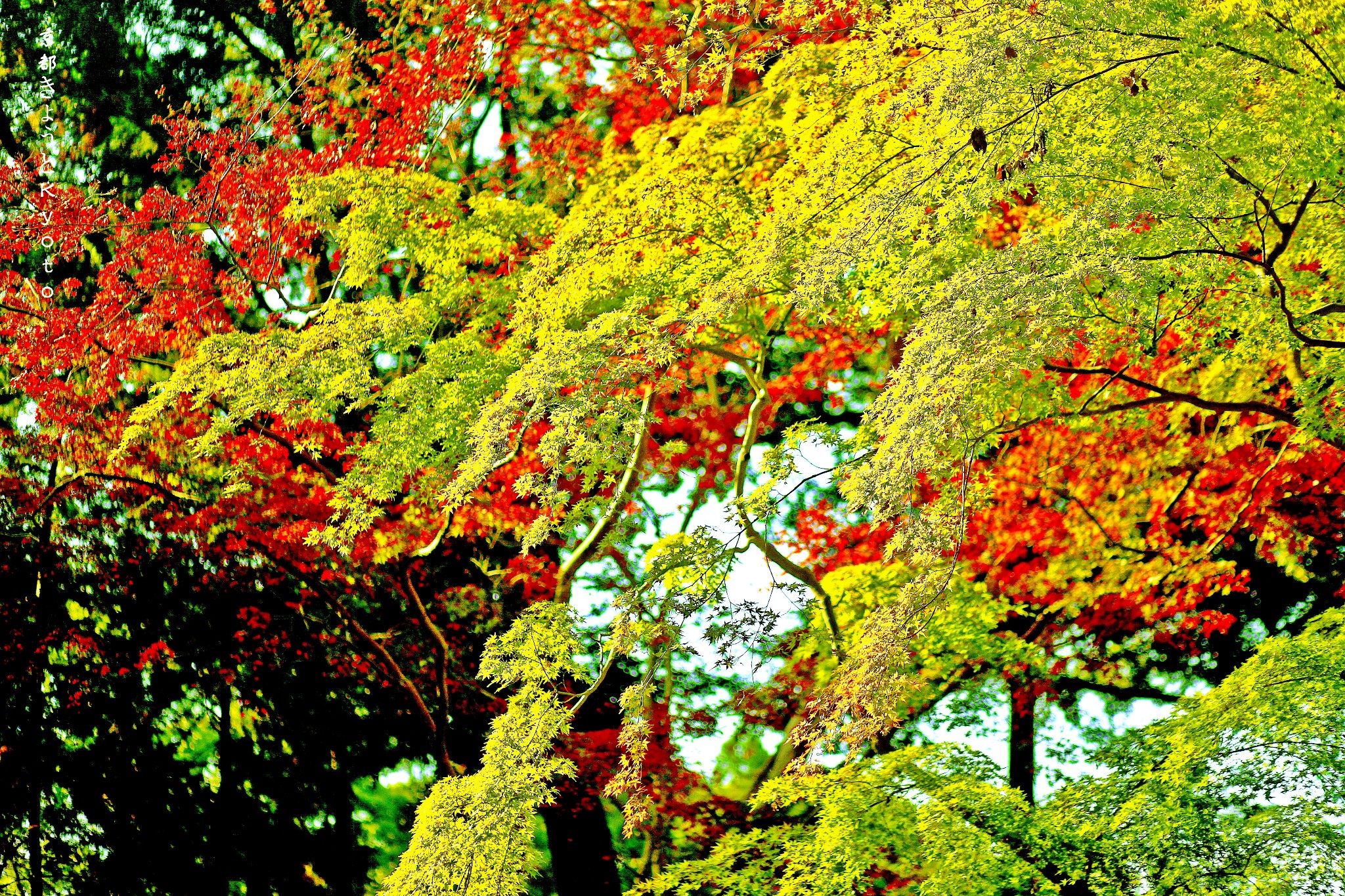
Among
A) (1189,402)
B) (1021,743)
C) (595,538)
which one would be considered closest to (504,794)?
(595,538)

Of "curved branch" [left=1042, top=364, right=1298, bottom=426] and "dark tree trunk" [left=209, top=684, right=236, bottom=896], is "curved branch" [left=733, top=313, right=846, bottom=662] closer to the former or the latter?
"curved branch" [left=1042, top=364, right=1298, bottom=426]

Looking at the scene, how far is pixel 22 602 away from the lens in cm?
1187

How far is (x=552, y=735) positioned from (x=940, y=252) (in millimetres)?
3320

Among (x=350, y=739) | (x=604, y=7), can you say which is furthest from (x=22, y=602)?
(x=604, y=7)

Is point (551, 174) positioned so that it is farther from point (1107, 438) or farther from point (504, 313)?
point (1107, 438)

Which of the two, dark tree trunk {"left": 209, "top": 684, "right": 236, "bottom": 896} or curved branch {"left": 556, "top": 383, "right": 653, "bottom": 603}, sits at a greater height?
curved branch {"left": 556, "top": 383, "right": 653, "bottom": 603}

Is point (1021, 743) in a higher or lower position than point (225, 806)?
higher

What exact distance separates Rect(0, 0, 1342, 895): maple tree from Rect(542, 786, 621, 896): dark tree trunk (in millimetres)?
45

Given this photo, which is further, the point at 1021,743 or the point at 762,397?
the point at 1021,743

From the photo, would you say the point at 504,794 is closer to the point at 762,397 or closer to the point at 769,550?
the point at 769,550

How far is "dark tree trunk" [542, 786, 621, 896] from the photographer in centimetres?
1151

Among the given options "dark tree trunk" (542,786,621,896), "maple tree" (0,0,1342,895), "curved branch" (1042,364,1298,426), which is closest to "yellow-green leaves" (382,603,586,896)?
"maple tree" (0,0,1342,895)

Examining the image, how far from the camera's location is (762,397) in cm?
902

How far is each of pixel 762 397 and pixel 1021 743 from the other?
A: 16.0 ft
